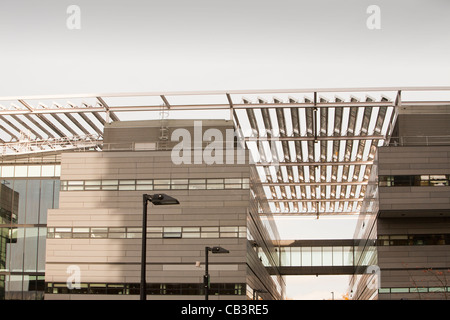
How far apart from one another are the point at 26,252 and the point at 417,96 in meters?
37.8

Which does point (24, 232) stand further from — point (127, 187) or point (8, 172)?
point (127, 187)

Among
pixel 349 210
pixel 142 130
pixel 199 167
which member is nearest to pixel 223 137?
pixel 199 167

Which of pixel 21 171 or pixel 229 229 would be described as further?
pixel 21 171

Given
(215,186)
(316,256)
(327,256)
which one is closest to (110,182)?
(215,186)

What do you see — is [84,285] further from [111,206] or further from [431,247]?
[431,247]

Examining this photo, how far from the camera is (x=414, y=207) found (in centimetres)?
5572

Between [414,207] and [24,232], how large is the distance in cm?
3530

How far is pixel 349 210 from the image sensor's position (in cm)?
9375

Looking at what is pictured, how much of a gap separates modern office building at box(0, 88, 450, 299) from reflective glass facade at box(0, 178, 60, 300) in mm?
188

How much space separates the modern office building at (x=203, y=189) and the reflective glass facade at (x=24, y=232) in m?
0.19

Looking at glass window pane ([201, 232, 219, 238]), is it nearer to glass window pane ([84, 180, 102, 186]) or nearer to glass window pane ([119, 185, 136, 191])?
glass window pane ([119, 185, 136, 191])

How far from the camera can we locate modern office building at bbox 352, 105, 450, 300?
56.2 meters

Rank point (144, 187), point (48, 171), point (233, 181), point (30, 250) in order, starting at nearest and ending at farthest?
point (233, 181), point (144, 187), point (30, 250), point (48, 171)

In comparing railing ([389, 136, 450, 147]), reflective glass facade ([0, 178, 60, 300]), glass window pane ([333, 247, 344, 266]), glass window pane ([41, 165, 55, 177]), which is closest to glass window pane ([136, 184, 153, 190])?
reflective glass facade ([0, 178, 60, 300])
